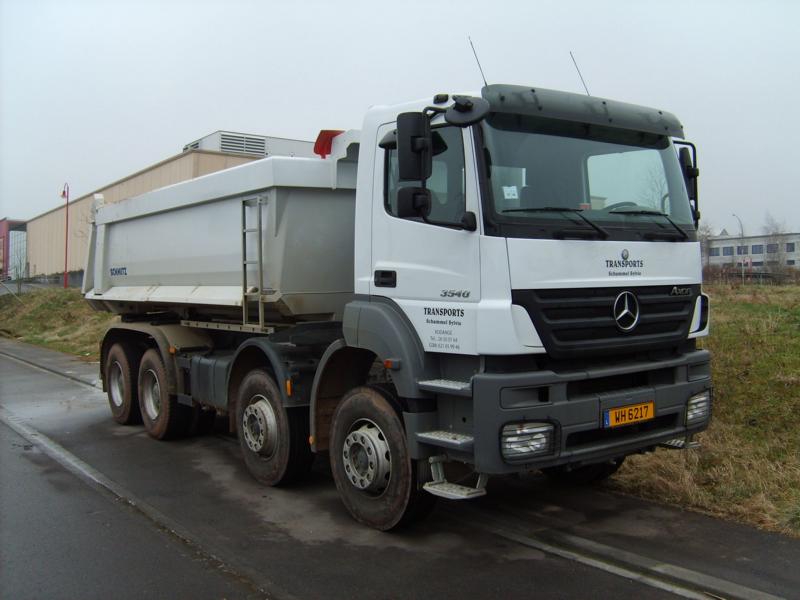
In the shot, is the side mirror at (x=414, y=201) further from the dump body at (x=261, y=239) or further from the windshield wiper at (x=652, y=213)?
the dump body at (x=261, y=239)

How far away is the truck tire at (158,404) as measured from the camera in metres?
8.54

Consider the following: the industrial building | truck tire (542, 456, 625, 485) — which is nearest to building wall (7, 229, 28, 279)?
the industrial building

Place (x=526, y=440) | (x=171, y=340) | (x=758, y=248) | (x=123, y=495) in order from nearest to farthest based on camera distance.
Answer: (x=526, y=440) < (x=123, y=495) < (x=171, y=340) < (x=758, y=248)

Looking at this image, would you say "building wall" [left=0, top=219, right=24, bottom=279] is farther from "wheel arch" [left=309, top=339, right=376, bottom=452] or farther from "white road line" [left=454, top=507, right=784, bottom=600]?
"white road line" [left=454, top=507, right=784, bottom=600]

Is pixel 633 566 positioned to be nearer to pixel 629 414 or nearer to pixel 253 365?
pixel 629 414

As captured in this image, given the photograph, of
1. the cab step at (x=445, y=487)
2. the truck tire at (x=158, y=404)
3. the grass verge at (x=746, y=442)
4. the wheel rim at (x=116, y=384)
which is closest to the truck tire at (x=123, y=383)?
the wheel rim at (x=116, y=384)

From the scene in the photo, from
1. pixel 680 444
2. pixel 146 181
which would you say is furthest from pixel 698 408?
pixel 146 181

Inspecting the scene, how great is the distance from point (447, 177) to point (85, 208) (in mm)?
37847

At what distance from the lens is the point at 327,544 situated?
5168 mm

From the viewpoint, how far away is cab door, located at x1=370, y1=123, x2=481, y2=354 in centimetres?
465

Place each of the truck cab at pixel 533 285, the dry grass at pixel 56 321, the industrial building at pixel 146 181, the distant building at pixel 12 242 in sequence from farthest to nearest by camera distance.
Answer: the distant building at pixel 12 242 < the dry grass at pixel 56 321 < the industrial building at pixel 146 181 < the truck cab at pixel 533 285

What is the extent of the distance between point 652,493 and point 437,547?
7.19ft

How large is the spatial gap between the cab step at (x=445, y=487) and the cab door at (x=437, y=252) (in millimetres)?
778

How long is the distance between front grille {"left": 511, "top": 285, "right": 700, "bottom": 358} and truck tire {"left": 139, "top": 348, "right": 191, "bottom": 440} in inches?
213
